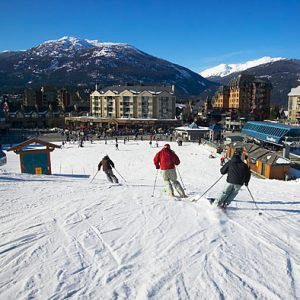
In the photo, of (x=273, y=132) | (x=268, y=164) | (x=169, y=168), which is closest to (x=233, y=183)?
(x=169, y=168)

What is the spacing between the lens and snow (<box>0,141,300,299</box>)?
367 cm

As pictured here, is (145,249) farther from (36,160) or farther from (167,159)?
(36,160)

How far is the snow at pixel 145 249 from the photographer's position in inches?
144

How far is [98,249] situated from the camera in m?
4.69

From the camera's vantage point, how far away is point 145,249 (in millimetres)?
4730

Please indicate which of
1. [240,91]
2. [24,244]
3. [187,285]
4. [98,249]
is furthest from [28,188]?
[240,91]

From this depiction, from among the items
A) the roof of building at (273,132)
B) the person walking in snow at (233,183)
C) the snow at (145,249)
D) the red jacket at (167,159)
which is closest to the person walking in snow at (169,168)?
the red jacket at (167,159)

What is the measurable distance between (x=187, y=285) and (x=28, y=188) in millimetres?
7179

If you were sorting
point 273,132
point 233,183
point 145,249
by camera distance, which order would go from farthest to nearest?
point 273,132 → point 233,183 → point 145,249

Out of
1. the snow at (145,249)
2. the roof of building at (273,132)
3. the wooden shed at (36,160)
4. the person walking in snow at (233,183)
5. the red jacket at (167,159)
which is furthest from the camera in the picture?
the roof of building at (273,132)

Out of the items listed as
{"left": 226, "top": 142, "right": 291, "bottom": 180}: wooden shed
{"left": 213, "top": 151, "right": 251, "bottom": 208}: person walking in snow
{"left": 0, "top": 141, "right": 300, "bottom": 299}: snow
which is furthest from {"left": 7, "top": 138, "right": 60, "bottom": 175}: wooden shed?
{"left": 213, "top": 151, "right": 251, "bottom": 208}: person walking in snow

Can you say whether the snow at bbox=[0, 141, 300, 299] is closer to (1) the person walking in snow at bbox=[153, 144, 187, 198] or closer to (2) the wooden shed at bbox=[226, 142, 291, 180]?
(1) the person walking in snow at bbox=[153, 144, 187, 198]

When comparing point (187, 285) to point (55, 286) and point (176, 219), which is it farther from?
point (176, 219)

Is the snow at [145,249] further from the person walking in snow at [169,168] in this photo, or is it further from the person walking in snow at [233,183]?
the person walking in snow at [169,168]
